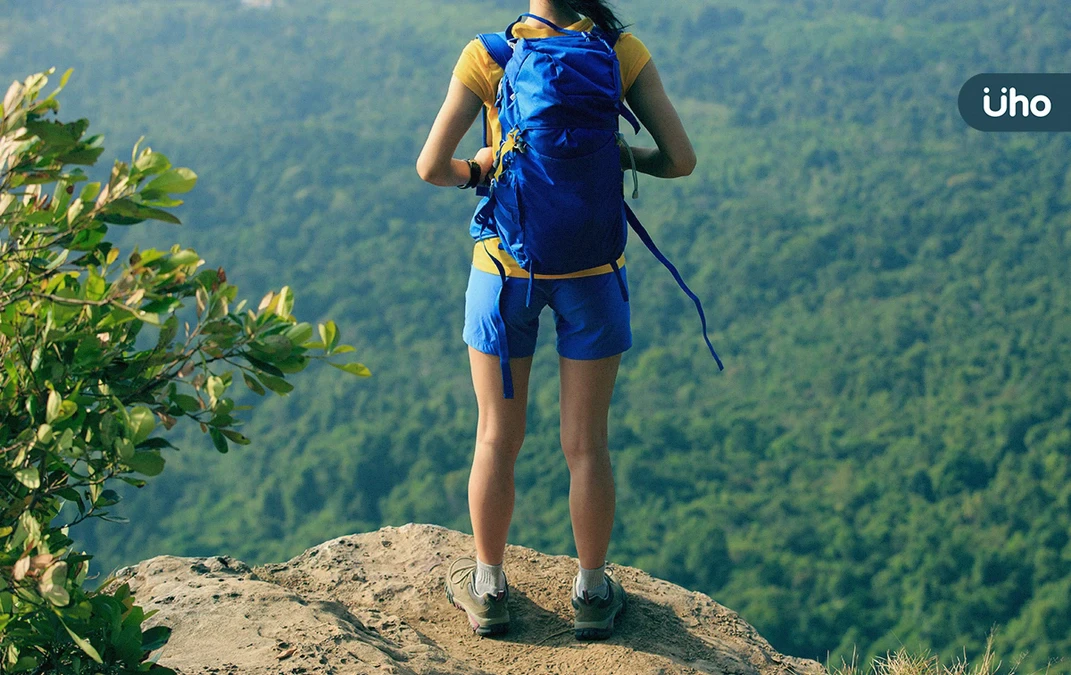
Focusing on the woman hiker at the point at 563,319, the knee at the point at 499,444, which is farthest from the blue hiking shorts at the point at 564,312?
the knee at the point at 499,444

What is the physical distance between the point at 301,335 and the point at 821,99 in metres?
101

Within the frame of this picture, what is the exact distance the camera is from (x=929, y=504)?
154 ft

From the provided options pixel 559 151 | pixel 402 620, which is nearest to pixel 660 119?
pixel 559 151

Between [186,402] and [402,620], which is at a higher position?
[186,402]

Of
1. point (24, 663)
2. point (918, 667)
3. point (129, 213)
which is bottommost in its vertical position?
point (918, 667)

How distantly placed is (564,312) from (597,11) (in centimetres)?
75

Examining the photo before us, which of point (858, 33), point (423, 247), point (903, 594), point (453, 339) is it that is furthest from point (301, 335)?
point (858, 33)

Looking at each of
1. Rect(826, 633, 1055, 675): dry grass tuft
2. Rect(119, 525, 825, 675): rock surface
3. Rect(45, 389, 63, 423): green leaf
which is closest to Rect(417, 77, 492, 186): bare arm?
Rect(45, 389, 63, 423): green leaf

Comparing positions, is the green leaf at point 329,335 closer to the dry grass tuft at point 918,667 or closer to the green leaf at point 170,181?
the green leaf at point 170,181

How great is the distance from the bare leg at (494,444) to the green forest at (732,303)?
990 inches

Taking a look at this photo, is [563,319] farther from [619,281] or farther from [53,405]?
[53,405]

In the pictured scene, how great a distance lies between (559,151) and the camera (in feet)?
8.36

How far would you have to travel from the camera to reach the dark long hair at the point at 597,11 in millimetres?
2639

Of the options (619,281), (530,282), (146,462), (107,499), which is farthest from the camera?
(619,281)
